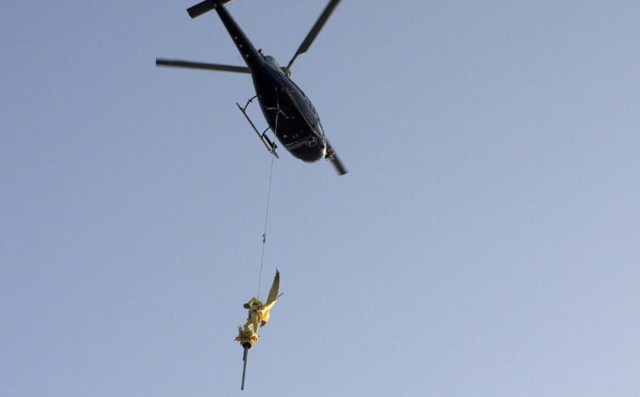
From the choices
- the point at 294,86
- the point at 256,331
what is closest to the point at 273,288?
the point at 256,331

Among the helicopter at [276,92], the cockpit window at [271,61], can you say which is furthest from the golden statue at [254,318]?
the cockpit window at [271,61]

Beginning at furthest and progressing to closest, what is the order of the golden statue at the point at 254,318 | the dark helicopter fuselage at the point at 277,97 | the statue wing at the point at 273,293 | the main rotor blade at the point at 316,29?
the main rotor blade at the point at 316,29
the dark helicopter fuselage at the point at 277,97
the statue wing at the point at 273,293
the golden statue at the point at 254,318

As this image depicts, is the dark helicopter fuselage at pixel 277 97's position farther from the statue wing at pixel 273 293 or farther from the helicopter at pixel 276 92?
the statue wing at pixel 273 293

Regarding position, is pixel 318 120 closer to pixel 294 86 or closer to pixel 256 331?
pixel 294 86

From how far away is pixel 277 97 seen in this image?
27906 millimetres

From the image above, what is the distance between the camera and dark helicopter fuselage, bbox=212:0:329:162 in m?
27.9

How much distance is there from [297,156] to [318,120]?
1.55 m

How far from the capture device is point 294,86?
1144 inches

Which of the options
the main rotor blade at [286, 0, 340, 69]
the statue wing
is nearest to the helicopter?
the main rotor blade at [286, 0, 340, 69]

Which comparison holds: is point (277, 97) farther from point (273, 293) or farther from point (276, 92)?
point (273, 293)

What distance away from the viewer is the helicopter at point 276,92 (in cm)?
2791

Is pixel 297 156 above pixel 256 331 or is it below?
above

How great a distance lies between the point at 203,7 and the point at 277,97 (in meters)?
4.27

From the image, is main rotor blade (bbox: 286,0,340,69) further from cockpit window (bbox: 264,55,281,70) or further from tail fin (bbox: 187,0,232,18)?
tail fin (bbox: 187,0,232,18)
